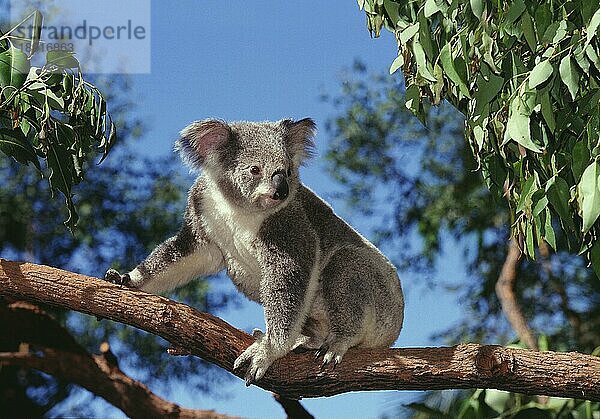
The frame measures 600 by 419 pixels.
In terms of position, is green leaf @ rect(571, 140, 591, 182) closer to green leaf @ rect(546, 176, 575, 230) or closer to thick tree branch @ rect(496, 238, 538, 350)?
green leaf @ rect(546, 176, 575, 230)

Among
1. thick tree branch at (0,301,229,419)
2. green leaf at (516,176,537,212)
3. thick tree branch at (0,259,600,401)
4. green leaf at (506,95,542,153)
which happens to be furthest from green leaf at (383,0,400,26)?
thick tree branch at (0,301,229,419)

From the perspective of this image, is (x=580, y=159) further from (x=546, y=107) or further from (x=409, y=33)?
(x=409, y=33)

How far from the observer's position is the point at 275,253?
2.96 m

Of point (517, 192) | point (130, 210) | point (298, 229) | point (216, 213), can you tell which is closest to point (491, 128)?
point (517, 192)

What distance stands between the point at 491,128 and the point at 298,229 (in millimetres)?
773

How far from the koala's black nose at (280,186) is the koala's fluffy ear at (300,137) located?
0.23 m

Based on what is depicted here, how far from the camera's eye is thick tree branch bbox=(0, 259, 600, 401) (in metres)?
2.80

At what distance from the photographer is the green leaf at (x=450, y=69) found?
2.31 meters

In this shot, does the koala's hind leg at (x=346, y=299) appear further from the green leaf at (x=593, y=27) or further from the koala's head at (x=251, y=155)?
the green leaf at (x=593, y=27)

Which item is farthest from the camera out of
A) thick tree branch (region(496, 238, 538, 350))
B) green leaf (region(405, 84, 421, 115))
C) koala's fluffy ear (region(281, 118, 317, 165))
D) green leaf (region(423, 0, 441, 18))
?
thick tree branch (region(496, 238, 538, 350))

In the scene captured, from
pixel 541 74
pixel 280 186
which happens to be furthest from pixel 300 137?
pixel 541 74

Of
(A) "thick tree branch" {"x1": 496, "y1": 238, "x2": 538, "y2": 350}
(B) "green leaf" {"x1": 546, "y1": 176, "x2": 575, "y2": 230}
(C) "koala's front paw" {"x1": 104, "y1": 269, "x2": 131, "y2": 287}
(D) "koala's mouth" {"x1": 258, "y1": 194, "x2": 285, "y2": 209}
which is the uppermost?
(A) "thick tree branch" {"x1": 496, "y1": 238, "x2": 538, "y2": 350}

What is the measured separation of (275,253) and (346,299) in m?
0.30

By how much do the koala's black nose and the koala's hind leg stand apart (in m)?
0.35
